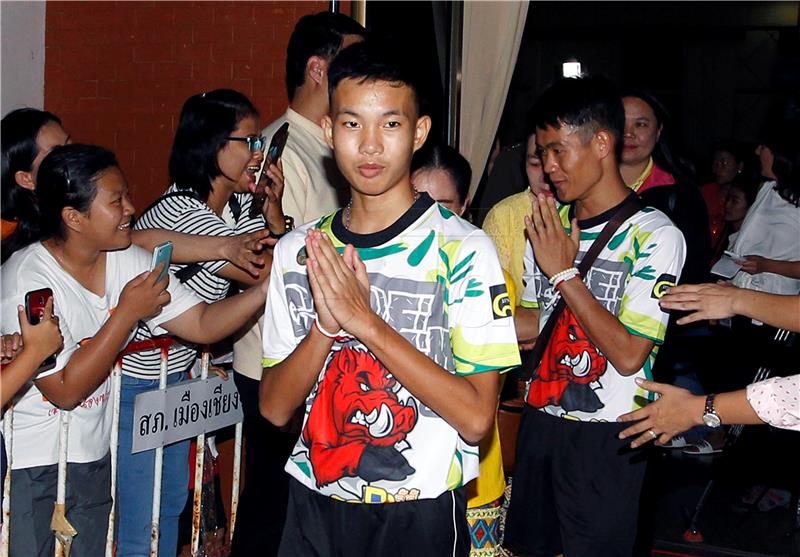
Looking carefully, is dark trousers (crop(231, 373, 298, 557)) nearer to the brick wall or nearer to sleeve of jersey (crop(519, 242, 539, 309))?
sleeve of jersey (crop(519, 242, 539, 309))

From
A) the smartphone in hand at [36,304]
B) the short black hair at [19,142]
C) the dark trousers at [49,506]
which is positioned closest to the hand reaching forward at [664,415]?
the smartphone in hand at [36,304]

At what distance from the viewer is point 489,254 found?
212 cm

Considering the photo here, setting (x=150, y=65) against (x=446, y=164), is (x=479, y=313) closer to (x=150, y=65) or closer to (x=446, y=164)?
(x=446, y=164)

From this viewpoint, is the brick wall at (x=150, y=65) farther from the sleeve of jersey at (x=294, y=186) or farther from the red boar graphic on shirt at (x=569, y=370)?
the red boar graphic on shirt at (x=569, y=370)

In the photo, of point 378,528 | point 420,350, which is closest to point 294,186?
point 420,350

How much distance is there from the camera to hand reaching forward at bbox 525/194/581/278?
2939 mm

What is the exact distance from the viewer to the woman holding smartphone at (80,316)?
2988 mm

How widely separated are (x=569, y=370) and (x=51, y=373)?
159cm

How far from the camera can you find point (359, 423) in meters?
2.12

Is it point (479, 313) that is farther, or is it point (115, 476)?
point (115, 476)

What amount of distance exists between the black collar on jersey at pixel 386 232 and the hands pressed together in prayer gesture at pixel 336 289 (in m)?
0.18

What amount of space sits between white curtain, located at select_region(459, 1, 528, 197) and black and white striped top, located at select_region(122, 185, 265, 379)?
9.22 ft

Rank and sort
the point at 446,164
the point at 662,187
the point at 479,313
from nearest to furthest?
the point at 479,313, the point at 446,164, the point at 662,187

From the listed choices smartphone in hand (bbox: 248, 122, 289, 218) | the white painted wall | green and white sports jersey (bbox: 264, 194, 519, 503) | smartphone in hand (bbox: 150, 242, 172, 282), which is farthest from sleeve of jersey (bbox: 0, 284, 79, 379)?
the white painted wall
